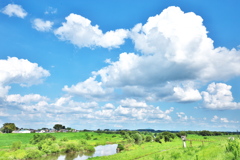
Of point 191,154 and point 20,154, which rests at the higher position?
point 191,154

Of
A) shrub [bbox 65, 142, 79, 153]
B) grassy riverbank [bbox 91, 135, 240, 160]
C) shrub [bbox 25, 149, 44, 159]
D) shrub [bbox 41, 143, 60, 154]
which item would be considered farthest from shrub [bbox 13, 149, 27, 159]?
grassy riverbank [bbox 91, 135, 240, 160]

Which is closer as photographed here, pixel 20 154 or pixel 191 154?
pixel 191 154

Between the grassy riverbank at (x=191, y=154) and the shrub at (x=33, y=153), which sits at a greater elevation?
the grassy riverbank at (x=191, y=154)

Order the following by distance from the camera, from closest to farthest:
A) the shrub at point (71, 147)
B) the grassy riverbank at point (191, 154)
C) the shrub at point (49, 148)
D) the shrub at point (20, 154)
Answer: the grassy riverbank at point (191, 154)
the shrub at point (20, 154)
the shrub at point (49, 148)
the shrub at point (71, 147)

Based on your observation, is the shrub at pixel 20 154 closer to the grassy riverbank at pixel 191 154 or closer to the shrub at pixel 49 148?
the shrub at pixel 49 148

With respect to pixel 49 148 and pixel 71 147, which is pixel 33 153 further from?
pixel 71 147

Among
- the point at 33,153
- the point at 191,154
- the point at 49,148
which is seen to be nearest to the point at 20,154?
the point at 33,153

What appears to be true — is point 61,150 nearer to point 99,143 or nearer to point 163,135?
point 99,143

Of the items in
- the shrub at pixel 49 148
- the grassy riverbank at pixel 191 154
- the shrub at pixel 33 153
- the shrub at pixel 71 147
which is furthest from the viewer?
the shrub at pixel 71 147

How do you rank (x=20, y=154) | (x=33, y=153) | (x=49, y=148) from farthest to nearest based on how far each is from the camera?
(x=49, y=148) < (x=33, y=153) < (x=20, y=154)

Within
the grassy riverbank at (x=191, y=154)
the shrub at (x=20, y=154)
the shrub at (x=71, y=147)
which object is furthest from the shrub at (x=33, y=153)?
the grassy riverbank at (x=191, y=154)

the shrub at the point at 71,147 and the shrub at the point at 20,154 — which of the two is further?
the shrub at the point at 71,147

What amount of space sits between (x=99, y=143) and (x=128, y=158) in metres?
84.8

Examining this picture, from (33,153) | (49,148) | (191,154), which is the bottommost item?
(33,153)
